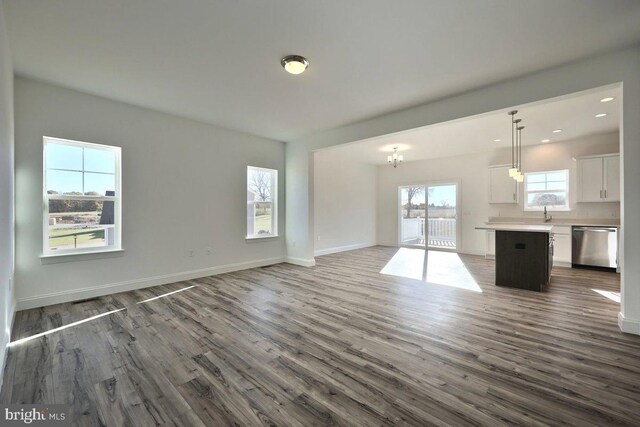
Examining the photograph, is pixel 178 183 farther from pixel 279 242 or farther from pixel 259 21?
pixel 259 21

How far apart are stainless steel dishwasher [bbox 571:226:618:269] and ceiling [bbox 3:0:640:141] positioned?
4.31 m

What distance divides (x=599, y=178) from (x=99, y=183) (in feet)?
29.8

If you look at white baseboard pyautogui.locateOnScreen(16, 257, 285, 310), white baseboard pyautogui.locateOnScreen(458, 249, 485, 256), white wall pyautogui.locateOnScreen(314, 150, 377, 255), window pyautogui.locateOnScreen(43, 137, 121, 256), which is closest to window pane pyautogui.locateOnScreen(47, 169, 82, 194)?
window pyautogui.locateOnScreen(43, 137, 121, 256)

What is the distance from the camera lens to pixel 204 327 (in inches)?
109

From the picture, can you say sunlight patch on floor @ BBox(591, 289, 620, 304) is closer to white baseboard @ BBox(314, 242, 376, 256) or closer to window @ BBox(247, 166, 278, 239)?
white baseboard @ BBox(314, 242, 376, 256)

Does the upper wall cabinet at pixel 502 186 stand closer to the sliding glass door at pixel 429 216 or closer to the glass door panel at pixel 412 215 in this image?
the sliding glass door at pixel 429 216

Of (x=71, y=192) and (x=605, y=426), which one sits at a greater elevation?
(x=71, y=192)

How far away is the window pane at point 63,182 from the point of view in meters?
3.46

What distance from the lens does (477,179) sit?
7.38 meters

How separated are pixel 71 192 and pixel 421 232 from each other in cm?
828

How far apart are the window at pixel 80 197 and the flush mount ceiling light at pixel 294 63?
9.61 feet

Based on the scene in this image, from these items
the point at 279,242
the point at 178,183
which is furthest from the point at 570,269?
the point at 178,183

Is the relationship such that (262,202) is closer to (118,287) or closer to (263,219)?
(263,219)

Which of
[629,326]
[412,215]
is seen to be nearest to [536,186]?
[412,215]
